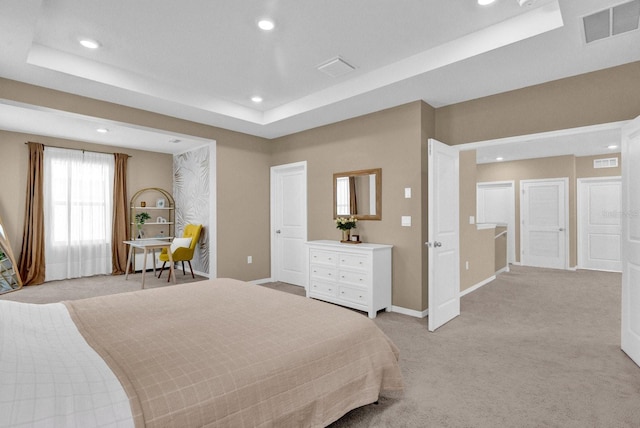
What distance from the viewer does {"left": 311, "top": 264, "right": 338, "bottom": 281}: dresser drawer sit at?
4.22 meters

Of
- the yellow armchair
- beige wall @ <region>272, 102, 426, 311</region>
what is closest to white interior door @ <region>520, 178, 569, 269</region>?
beige wall @ <region>272, 102, 426, 311</region>

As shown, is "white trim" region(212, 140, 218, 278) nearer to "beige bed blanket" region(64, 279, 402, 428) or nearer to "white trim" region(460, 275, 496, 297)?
"beige bed blanket" region(64, 279, 402, 428)

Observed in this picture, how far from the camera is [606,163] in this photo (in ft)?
23.1

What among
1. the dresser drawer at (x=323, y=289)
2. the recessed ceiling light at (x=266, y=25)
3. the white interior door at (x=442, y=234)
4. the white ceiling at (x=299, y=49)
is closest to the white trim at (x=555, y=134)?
the white interior door at (x=442, y=234)

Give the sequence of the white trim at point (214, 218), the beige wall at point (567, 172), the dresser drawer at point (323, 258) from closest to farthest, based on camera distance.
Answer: the dresser drawer at point (323, 258) < the white trim at point (214, 218) < the beige wall at point (567, 172)

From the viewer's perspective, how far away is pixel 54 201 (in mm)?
5844

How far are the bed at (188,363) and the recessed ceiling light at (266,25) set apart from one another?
2163mm

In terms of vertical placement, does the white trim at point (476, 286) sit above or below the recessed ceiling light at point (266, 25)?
below

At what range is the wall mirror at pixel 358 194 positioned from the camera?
429 cm

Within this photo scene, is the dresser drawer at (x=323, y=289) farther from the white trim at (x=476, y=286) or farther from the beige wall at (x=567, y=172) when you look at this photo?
the beige wall at (x=567, y=172)

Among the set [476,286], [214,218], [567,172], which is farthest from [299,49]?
[567,172]

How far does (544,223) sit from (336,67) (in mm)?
6602

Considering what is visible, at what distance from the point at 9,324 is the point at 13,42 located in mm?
2354

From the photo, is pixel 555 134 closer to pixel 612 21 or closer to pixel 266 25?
pixel 612 21
